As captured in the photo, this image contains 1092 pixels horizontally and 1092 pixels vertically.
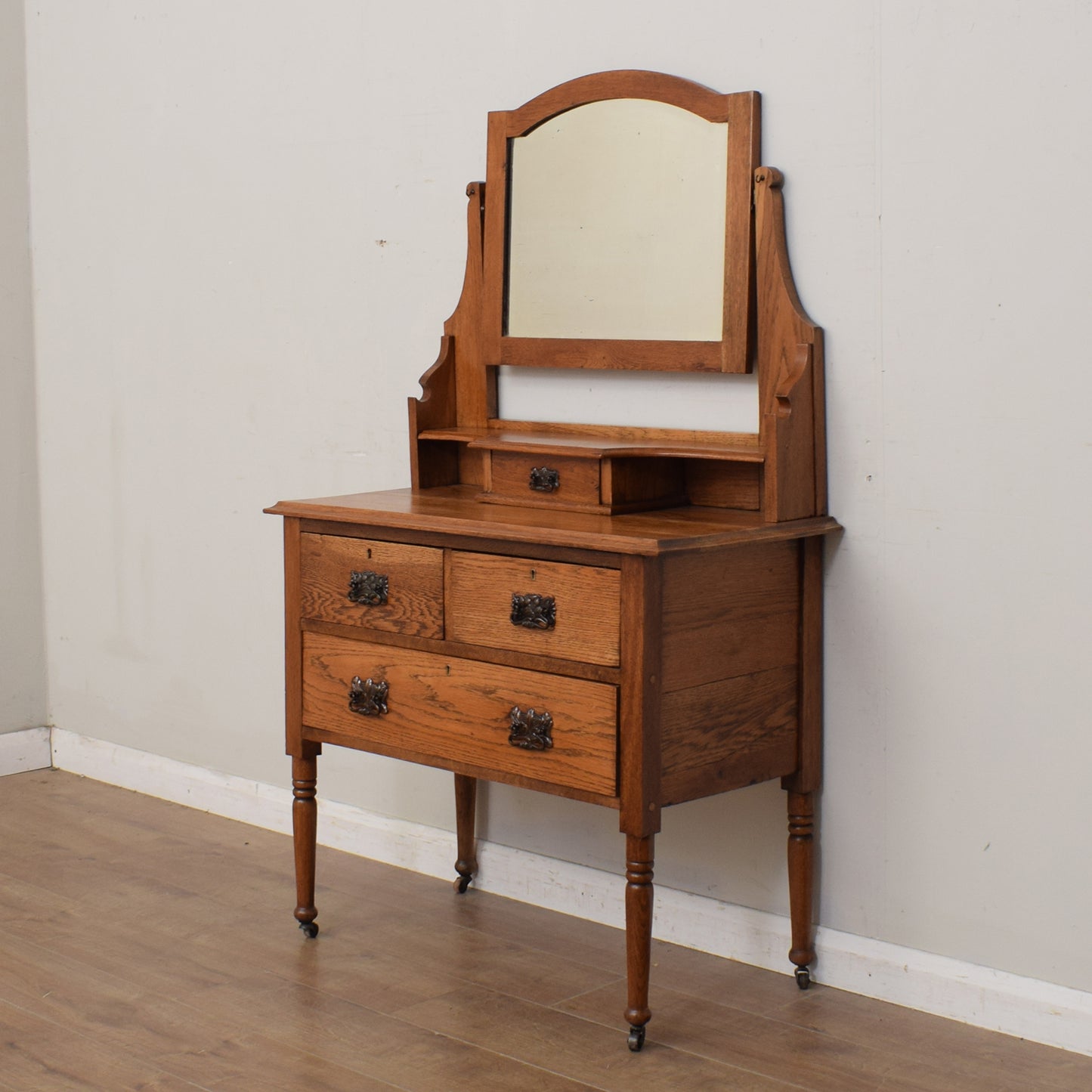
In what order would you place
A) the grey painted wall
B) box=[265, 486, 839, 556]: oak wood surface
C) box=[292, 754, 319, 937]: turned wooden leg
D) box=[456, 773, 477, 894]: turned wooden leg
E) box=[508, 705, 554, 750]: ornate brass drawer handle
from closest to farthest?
box=[265, 486, 839, 556]: oak wood surface
box=[508, 705, 554, 750]: ornate brass drawer handle
box=[292, 754, 319, 937]: turned wooden leg
box=[456, 773, 477, 894]: turned wooden leg
the grey painted wall

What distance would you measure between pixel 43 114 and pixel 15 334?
0.60m

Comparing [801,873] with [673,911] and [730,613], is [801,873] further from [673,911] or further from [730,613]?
[730,613]

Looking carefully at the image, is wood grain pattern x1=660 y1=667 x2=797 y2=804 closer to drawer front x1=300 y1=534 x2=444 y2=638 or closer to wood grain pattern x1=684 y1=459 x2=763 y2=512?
wood grain pattern x1=684 y1=459 x2=763 y2=512

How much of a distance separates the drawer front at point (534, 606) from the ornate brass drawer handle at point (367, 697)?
213 mm

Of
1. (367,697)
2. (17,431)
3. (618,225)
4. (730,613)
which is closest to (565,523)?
(730,613)

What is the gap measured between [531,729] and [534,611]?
198mm

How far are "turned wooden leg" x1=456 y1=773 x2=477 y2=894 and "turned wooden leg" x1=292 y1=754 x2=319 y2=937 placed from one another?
14.4 inches

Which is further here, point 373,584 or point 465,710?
point 373,584

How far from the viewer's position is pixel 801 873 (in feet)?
8.92

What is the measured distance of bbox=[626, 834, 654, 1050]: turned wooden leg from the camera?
8.01 ft

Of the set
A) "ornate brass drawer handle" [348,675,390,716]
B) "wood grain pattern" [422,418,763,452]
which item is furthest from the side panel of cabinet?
"ornate brass drawer handle" [348,675,390,716]

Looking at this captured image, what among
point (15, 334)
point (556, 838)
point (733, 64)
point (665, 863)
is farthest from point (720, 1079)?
point (15, 334)

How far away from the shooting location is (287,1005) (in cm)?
269

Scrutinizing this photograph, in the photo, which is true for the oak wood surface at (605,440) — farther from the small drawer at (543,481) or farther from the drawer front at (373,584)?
the drawer front at (373,584)
